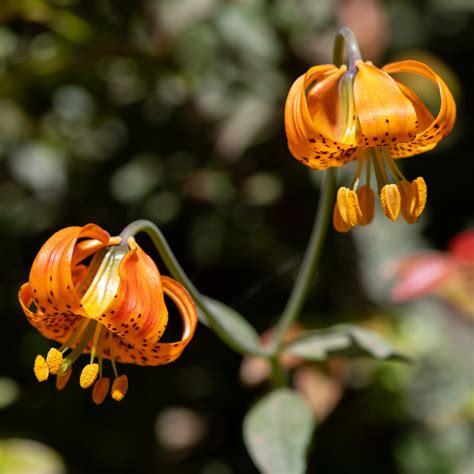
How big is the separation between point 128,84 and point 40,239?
1.63ft

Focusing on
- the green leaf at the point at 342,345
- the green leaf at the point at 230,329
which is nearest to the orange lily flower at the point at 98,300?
the green leaf at the point at 230,329

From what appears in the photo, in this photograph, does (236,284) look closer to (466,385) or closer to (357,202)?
(466,385)

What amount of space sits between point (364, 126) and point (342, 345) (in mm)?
502

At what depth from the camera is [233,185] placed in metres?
2.19

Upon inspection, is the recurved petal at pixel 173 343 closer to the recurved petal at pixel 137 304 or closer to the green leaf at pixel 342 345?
the recurved petal at pixel 137 304

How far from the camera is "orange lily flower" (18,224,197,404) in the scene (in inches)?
40.1

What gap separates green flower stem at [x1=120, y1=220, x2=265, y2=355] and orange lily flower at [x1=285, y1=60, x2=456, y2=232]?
9.1 inches

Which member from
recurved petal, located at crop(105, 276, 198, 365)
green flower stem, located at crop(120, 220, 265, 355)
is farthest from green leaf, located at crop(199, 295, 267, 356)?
recurved petal, located at crop(105, 276, 198, 365)

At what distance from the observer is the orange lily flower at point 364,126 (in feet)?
3.51

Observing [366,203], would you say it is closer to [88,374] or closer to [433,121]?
[433,121]

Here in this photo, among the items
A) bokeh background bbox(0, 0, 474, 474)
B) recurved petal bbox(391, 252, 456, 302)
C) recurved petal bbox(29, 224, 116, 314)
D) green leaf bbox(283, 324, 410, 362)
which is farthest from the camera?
bokeh background bbox(0, 0, 474, 474)

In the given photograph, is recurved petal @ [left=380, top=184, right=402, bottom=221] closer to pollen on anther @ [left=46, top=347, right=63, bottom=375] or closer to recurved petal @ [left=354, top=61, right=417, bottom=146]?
recurved petal @ [left=354, top=61, right=417, bottom=146]

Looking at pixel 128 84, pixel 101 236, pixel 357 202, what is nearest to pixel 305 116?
pixel 357 202

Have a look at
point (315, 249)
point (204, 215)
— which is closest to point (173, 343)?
point (315, 249)
